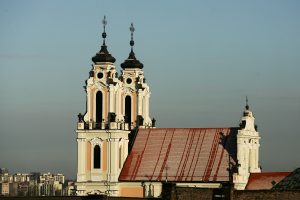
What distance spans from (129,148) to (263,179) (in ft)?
46.5

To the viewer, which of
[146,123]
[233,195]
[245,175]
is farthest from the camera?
[146,123]

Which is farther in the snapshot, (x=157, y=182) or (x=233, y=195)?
(x=157, y=182)

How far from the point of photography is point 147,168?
13088 centimetres

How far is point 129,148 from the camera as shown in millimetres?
133125

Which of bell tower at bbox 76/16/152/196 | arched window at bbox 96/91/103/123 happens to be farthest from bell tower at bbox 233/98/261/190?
arched window at bbox 96/91/103/123

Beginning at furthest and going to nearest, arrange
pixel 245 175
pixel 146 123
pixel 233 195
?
pixel 146 123, pixel 245 175, pixel 233 195

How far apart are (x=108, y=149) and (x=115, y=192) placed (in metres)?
3.78

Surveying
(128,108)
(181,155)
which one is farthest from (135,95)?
(181,155)

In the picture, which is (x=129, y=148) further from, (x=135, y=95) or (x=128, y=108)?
(x=135, y=95)

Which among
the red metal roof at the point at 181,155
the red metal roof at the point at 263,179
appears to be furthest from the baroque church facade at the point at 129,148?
the red metal roof at the point at 263,179

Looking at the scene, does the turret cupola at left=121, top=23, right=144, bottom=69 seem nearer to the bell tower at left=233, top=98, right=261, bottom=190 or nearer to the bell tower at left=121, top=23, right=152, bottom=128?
the bell tower at left=121, top=23, right=152, bottom=128

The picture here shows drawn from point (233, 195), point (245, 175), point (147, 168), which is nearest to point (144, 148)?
point (147, 168)

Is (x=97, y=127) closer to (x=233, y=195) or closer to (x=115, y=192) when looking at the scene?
(x=115, y=192)

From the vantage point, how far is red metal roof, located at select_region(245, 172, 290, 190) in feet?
400
